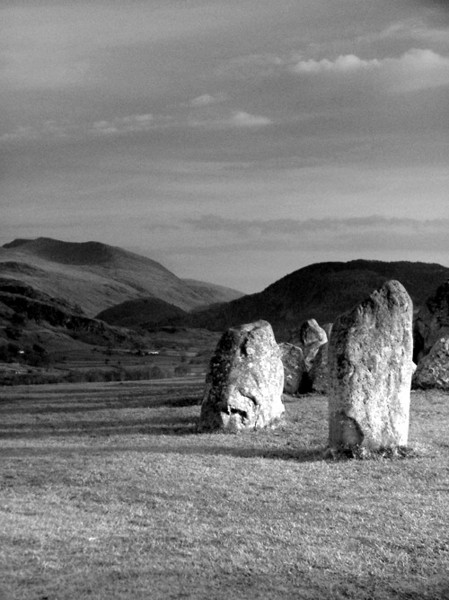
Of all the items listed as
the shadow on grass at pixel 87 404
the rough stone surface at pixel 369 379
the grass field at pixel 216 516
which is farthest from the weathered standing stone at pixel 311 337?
the rough stone surface at pixel 369 379

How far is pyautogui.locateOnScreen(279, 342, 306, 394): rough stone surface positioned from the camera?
3600cm

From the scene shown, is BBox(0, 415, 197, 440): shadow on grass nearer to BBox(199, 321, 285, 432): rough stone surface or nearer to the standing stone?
BBox(199, 321, 285, 432): rough stone surface

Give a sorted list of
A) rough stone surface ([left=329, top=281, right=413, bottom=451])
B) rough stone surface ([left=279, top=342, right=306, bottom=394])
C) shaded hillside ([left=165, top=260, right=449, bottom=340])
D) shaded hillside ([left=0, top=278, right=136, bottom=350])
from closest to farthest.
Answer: rough stone surface ([left=329, top=281, right=413, bottom=451]) → rough stone surface ([left=279, top=342, right=306, bottom=394]) → shaded hillside ([left=0, top=278, right=136, bottom=350]) → shaded hillside ([left=165, top=260, right=449, bottom=340])

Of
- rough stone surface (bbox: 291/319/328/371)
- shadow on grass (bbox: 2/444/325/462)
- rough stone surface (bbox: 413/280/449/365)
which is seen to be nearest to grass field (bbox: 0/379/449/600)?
shadow on grass (bbox: 2/444/325/462)

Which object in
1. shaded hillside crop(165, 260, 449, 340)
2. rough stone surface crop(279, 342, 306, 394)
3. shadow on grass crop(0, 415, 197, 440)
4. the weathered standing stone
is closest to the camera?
shadow on grass crop(0, 415, 197, 440)

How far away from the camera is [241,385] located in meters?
27.0

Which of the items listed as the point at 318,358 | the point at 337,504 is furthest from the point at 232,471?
the point at 318,358

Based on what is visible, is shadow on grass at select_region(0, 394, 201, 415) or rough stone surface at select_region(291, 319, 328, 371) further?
rough stone surface at select_region(291, 319, 328, 371)

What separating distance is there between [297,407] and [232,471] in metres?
11.9

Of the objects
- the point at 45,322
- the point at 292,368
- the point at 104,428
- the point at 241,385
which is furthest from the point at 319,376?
the point at 45,322

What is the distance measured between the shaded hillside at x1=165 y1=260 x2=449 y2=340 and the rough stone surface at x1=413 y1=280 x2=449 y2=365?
3679 inches

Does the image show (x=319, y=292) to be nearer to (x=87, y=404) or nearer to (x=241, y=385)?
(x=87, y=404)

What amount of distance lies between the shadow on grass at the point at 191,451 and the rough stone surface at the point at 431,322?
19.0 metres

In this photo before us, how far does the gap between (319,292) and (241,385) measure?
471 ft
